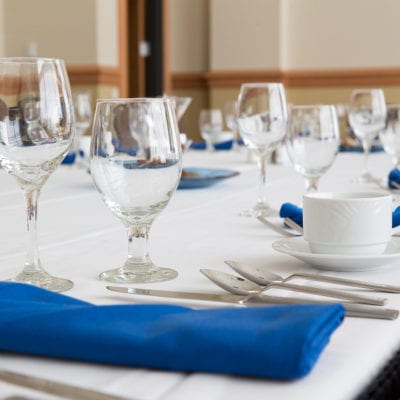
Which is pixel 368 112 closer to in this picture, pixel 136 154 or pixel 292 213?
pixel 292 213

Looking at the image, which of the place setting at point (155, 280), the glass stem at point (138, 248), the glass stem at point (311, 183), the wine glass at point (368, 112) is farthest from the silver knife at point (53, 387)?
the wine glass at point (368, 112)

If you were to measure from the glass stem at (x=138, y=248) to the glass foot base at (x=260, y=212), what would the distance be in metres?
0.46

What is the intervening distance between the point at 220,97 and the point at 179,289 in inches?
223

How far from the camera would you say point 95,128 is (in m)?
0.85

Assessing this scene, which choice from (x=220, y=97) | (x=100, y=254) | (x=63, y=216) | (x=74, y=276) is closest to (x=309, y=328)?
(x=74, y=276)

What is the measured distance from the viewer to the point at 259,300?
723mm

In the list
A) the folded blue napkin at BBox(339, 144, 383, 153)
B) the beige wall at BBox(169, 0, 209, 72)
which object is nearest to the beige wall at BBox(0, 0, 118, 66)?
the beige wall at BBox(169, 0, 209, 72)

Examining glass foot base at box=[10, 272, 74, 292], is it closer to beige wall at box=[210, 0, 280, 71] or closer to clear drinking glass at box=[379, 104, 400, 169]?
clear drinking glass at box=[379, 104, 400, 169]

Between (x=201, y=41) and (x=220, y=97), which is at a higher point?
(x=201, y=41)

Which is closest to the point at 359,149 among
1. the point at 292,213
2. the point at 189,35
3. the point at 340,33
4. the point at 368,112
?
the point at 368,112

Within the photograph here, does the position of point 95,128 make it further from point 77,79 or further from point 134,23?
point 134,23

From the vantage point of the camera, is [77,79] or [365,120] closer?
[365,120]

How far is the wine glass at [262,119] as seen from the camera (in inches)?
53.0

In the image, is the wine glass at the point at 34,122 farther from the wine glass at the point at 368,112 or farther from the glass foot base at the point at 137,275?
the wine glass at the point at 368,112
